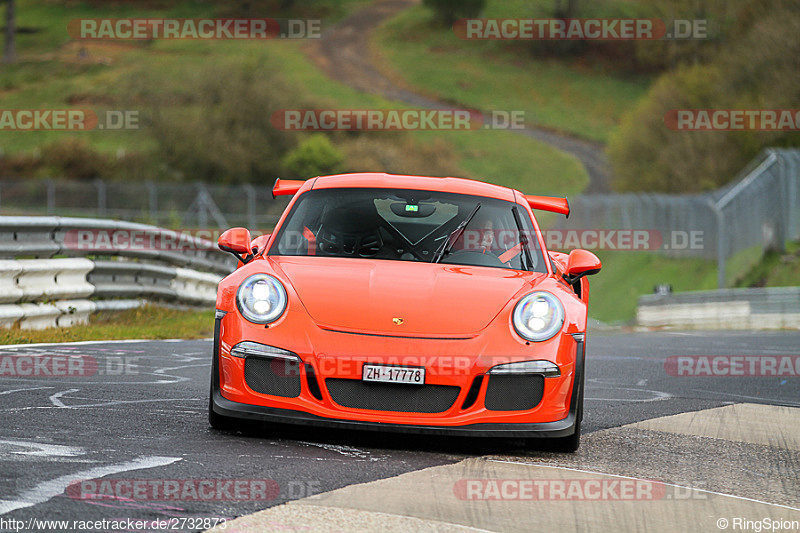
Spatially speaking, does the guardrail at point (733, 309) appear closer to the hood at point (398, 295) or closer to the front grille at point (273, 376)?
the hood at point (398, 295)

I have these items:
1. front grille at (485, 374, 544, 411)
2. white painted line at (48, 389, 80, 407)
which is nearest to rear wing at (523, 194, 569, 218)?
front grille at (485, 374, 544, 411)

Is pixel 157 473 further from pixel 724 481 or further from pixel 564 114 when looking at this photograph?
pixel 564 114

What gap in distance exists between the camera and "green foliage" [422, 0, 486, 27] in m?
114

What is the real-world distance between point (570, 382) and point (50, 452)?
2527 millimetres

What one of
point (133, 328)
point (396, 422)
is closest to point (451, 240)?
point (396, 422)

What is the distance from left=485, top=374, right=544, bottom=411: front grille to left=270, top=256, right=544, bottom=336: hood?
0.29 meters

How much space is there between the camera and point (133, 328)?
12.5m

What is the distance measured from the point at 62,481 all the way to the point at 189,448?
0.99 m

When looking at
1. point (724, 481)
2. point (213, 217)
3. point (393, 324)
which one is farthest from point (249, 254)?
point (213, 217)

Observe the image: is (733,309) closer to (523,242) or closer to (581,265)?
(523,242)

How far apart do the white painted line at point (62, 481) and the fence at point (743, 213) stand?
2569 centimetres

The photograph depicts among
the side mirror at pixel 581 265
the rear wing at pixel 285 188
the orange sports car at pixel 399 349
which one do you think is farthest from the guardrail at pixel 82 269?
the side mirror at pixel 581 265

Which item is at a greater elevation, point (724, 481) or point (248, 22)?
point (248, 22)

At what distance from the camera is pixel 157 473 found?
4832 mm
